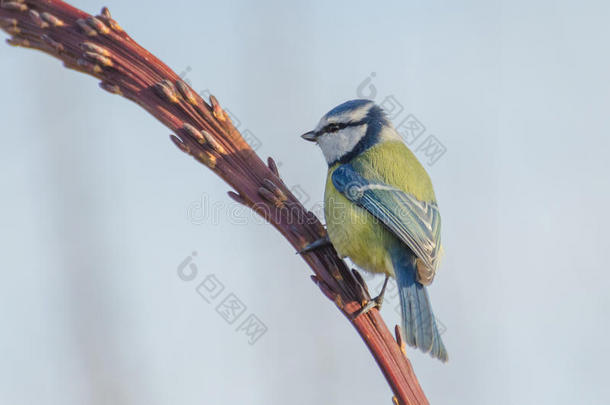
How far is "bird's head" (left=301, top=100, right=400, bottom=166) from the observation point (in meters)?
2.17

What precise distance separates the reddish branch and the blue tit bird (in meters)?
0.47

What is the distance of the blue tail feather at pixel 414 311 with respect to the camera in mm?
1359

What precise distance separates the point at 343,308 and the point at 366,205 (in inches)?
34.9

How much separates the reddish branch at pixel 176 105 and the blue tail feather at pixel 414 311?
362mm

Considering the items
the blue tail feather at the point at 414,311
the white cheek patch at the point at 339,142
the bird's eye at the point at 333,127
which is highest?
the bird's eye at the point at 333,127

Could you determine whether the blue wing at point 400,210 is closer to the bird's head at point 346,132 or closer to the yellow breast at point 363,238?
the yellow breast at point 363,238

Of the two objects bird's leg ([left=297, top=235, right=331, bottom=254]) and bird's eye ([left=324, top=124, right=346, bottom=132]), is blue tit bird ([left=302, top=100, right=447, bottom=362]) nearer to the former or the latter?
bird's eye ([left=324, top=124, right=346, bottom=132])

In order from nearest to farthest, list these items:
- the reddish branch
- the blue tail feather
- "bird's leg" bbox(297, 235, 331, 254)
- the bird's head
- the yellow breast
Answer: the reddish branch
"bird's leg" bbox(297, 235, 331, 254)
the blue tail feather
the yellow breast
the bird's head

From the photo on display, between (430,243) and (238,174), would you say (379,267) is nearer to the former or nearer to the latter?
(430,243)

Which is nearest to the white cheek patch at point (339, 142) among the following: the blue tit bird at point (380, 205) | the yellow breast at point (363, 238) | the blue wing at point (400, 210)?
the blue tit bird at point (380, 205)

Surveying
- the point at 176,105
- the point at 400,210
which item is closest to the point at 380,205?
the point at 400,210

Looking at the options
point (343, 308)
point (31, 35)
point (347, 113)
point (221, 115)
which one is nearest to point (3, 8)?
point (31, 35)

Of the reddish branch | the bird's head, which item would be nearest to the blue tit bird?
the bird's head

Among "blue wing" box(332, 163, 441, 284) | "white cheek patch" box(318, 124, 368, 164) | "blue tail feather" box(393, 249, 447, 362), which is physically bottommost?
"blue tail feather" box(393, 249, 447, 362)
